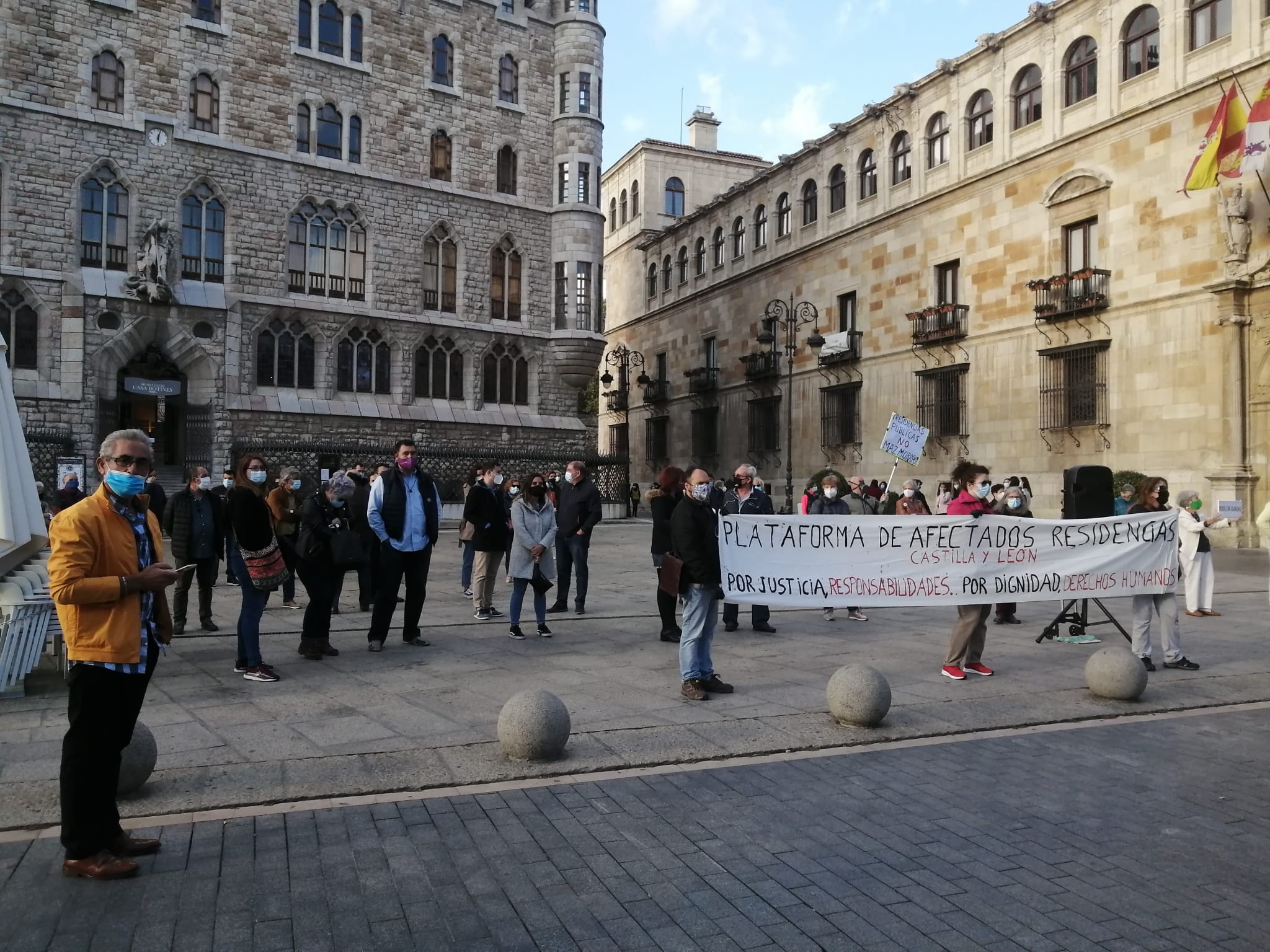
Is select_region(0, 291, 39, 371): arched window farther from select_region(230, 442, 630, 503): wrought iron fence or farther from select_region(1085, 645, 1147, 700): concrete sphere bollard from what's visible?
select_region(1085, 645, 1147, 700): concrete sphere bollard

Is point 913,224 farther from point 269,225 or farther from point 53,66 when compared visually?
point 53,66

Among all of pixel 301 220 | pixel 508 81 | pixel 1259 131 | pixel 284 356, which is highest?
pixel 508 81

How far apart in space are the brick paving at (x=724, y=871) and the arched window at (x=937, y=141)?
30.8 meters

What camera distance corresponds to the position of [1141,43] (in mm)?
26297

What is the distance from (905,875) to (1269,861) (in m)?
1.78

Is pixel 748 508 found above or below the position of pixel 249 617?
above

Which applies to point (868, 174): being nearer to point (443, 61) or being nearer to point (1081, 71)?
point (1081, 71)

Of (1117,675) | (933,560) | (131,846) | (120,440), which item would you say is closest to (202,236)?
(933,560)

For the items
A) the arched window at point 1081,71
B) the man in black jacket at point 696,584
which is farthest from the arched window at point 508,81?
the man in black jacket at point 696,584

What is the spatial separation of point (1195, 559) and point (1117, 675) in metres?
6.72

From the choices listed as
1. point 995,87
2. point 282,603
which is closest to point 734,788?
point 282,603

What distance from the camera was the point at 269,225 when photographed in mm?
32781

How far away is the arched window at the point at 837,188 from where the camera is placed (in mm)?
38312

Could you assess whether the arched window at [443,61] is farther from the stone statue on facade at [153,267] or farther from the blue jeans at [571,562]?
the blue jeans at [571,562]
